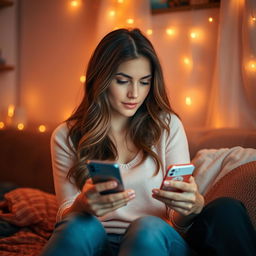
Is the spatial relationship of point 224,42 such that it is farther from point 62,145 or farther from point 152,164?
point 62,145

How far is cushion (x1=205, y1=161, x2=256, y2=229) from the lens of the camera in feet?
3.64

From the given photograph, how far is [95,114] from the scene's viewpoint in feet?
4.39

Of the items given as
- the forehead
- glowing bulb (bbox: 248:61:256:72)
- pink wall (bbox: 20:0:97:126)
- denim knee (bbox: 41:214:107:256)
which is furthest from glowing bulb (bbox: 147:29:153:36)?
denim knee (bbox: 41:214:107:256)

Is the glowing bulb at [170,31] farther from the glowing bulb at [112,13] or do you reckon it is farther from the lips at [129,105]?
the lips at [129,105]

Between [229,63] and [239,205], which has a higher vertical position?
[229,63]

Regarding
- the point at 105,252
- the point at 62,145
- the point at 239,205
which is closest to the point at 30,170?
the point at 62,145

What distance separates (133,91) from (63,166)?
0.37 metres

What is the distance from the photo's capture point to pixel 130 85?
1.25m

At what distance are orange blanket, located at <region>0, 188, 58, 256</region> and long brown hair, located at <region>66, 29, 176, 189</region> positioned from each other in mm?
389

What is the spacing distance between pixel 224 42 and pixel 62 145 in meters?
0.92

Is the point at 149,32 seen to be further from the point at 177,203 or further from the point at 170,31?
the point at 177,203

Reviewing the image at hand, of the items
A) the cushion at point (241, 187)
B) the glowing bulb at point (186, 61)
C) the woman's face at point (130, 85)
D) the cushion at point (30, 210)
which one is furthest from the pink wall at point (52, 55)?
the cushion at point (241, 187)

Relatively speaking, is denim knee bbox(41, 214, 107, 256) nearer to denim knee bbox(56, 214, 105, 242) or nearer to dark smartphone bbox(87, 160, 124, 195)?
denim knee bbox(56, 214, 105, 242)

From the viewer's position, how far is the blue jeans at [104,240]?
0.88m
